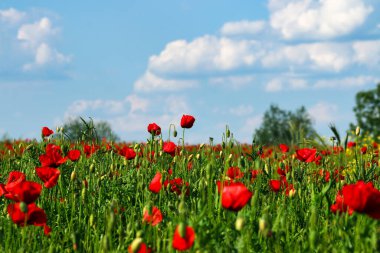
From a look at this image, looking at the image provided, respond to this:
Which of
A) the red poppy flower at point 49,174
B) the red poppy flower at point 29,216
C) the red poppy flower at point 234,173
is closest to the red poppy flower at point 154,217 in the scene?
the red poppy flower at point 29,216

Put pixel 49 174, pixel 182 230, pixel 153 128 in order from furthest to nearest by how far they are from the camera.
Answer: pixel 153 128, pixel 49 174, pixel 182 230

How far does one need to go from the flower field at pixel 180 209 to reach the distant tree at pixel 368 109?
33356 millimetres

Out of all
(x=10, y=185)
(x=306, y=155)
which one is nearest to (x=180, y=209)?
(x=10, y=185)

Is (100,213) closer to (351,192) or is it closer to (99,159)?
(99,159)

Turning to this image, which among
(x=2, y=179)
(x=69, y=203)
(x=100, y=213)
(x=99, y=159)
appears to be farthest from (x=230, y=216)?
(x=2, y=179)

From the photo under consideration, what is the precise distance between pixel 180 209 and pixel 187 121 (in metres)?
1.75

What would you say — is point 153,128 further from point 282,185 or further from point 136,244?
point 136,244

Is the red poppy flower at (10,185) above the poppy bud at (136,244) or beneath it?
above

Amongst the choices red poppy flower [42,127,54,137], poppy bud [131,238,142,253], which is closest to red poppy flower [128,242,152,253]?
poppy bud [131,238,142,253]

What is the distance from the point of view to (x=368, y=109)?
3816cm

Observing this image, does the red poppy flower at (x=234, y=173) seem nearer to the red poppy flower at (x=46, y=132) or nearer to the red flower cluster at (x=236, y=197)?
the red flower cluster at (x=236, y=197)

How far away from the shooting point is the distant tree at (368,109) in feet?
121

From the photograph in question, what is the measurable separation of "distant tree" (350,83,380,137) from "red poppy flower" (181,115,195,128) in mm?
34458

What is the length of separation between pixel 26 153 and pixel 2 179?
701 millimetres
